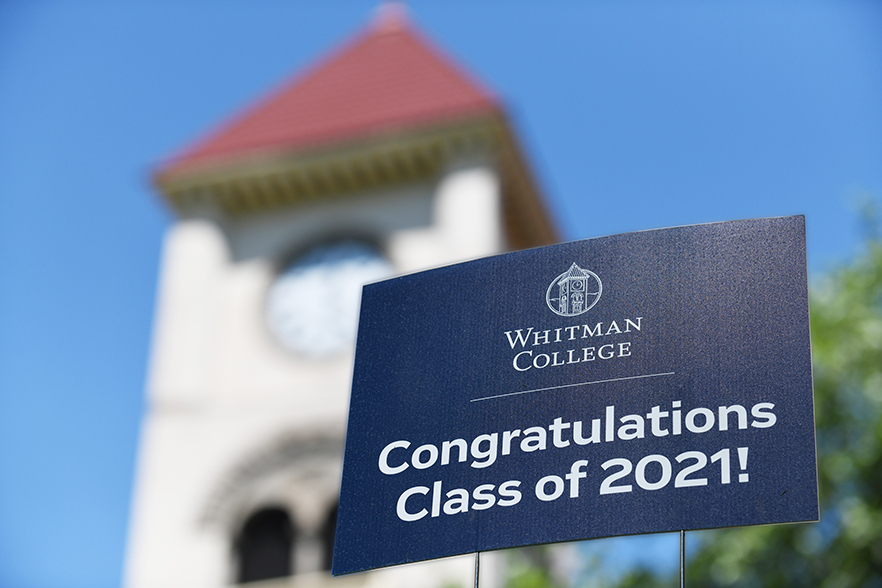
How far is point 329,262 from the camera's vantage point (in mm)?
21562

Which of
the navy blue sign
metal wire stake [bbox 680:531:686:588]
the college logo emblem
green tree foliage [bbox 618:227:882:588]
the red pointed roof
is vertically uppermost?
the red pointed roof

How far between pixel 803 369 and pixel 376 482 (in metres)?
1.60

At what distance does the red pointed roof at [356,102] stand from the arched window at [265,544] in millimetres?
6048

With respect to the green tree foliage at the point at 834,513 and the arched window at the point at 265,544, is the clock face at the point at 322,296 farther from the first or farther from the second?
the green tree foliage at the point at 834,513

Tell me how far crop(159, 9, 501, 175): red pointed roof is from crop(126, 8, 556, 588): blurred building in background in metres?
0.05

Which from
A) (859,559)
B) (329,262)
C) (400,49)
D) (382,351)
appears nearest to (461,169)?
(329,262)

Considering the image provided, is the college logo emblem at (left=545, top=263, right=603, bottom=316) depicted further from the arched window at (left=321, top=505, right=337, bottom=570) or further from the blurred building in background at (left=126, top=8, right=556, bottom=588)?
the arched window at (left=321, top=505, right=337, bottom=570)

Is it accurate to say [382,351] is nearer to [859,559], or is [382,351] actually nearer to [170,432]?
[859,559]

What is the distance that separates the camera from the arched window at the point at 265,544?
1936 centimetres

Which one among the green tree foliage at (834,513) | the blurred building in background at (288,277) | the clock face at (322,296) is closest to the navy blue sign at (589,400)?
the green tree foliage at (834,513)

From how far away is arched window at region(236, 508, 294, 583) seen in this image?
19359mm

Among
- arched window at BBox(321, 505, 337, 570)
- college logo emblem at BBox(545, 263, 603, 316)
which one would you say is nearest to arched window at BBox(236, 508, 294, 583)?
arched window at BBox(321, 505, 337, 570)

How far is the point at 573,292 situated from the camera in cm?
509

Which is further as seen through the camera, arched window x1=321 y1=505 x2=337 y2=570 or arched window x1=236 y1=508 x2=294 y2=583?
arched window x1=236 y1=508 x2=294 y2=583
